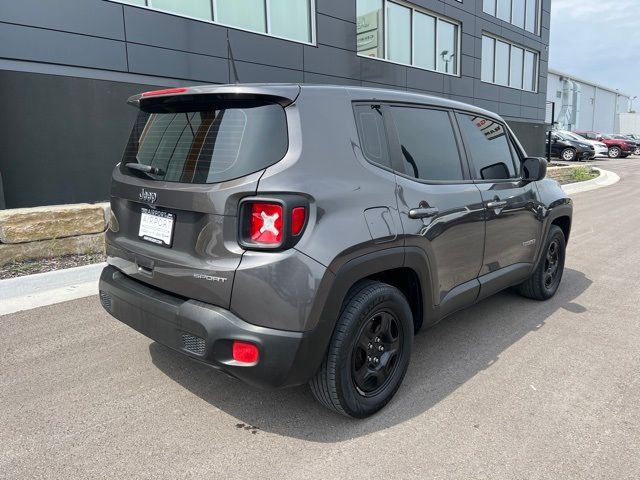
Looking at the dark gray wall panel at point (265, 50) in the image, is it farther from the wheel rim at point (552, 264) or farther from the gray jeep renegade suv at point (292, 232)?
the gray jeep renegade suv at point (292, 232)

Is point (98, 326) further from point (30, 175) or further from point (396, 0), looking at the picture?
point (396, 0)

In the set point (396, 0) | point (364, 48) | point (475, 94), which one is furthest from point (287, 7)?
point (475, 94)

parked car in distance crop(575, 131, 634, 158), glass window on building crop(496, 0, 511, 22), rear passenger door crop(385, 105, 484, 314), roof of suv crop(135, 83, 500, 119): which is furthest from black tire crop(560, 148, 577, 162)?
roof of suv crop(135, 83, 500, 119)

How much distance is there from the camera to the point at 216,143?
8.16 ft

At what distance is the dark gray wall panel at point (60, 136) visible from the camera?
7.55 meters

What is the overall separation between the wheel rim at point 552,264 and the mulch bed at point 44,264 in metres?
4.78

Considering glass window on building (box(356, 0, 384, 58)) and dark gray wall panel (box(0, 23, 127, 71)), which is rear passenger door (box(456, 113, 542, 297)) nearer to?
dark gray wall panel (box(0, 23, 127, 71))

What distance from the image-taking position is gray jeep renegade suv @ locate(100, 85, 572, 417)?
2.29 metres

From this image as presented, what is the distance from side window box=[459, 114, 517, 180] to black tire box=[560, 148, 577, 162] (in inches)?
992

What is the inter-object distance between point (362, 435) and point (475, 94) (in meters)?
16.7

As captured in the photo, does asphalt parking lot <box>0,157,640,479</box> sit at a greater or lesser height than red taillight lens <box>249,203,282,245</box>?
lesser

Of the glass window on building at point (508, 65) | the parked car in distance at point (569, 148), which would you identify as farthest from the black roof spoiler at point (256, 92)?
the parked car in distance at point (569, 148)

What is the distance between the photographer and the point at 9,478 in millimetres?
2254

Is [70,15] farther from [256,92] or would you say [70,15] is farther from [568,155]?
→ [568,155]
